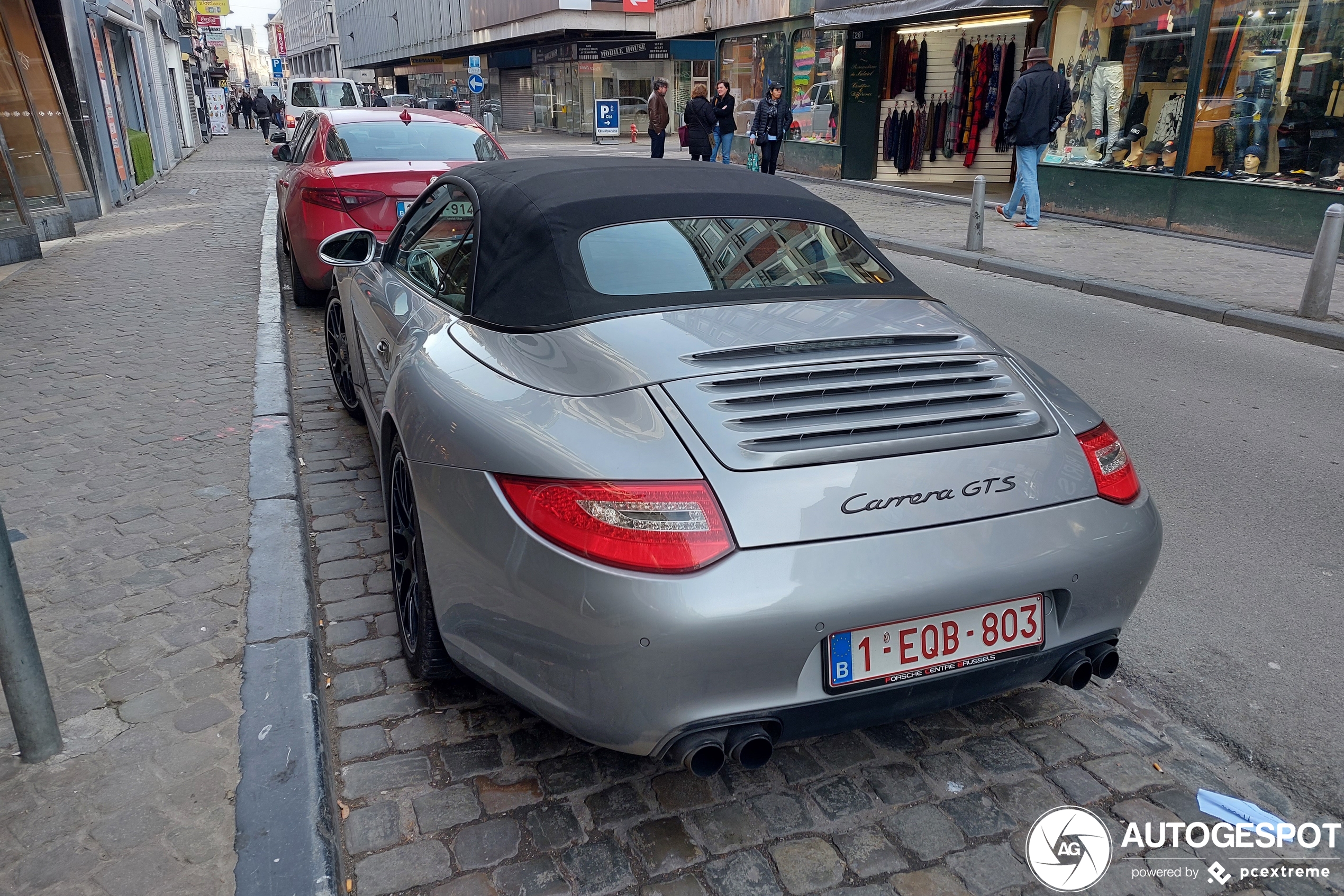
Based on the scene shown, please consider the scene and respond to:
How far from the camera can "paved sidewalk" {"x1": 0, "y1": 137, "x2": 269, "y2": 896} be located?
2.33 m

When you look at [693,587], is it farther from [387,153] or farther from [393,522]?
[387,153]

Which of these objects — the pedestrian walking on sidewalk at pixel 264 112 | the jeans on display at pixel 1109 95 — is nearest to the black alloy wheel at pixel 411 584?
the jeans on display at pixel 1109 95

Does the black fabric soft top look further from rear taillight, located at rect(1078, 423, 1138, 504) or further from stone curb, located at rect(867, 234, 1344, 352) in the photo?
stone curb, located at rect(867, 234, 1344, 352)

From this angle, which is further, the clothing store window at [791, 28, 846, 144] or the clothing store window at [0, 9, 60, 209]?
the clothing store window at [791, 28, 846, 144]

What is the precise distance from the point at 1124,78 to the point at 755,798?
13.2 m

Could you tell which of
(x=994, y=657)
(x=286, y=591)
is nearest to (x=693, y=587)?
(x=994, y=657)

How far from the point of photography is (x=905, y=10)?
53.7ft

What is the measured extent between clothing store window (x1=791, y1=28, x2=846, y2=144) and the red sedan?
40.4 feet

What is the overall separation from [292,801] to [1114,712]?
2.34 m

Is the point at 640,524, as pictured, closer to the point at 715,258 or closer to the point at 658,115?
the point at 715,258

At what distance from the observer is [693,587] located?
6.86 ft

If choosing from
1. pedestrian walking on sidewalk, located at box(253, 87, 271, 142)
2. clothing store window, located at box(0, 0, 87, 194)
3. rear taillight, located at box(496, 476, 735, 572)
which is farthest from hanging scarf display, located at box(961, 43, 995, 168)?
pedestrian walking on sidewalk, located at box(253, 87, 271, 142)

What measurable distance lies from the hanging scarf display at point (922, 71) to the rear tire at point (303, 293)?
45.4 feet

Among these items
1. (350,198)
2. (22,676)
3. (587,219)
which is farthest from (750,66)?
(22,676)
